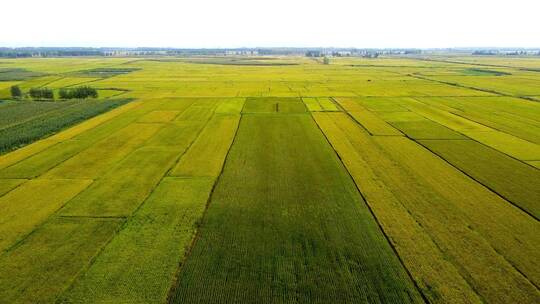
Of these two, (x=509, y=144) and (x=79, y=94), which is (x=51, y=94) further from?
(x=509, y=144)

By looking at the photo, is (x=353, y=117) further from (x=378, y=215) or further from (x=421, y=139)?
(x=378, y=215)

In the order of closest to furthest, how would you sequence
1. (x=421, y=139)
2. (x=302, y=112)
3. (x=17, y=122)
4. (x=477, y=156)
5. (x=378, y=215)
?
(x=378, y=215) → (x=477, y=156) → (x=421, y=139) → (x=17, y=122) → (x=302, y=112)

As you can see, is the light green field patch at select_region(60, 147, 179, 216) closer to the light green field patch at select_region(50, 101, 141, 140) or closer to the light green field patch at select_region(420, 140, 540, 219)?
the light green field patch at select_region(50, 101, 141, 140)

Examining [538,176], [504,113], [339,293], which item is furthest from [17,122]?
[504,113]

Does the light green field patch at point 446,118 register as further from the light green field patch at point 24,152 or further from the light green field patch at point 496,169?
the light green field patch at point 24,152

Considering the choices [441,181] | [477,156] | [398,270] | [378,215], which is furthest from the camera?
[477,156]

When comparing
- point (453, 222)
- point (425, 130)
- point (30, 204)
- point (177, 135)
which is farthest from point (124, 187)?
point (425, 130)
